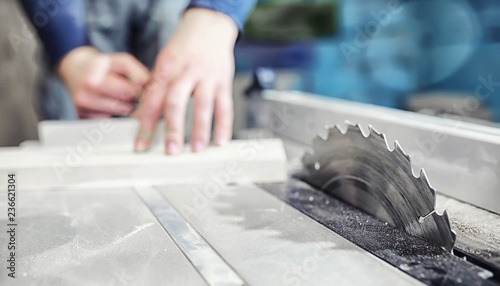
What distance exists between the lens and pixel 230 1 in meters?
1.43

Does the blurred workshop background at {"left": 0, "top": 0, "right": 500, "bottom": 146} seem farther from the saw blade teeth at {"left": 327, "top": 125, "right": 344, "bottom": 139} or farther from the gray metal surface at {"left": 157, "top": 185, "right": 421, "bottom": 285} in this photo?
the gray metal surface at {"left": 157, "top": 185, "right": 421, "bottom": 285}

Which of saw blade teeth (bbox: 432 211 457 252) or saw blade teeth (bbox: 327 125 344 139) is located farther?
saw blade teeth (bbox: 327 125 344 139)

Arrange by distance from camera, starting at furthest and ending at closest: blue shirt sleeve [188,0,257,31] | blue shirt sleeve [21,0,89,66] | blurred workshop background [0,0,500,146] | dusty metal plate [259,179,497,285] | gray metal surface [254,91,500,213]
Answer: blurred workshop background [0,0,500,146], blue shirt sleeve [21,0,89,66], blue shirt sleeve [188,0,257,31], gray metal surface [254,91,500,213], dusty metal plate [259,179,497,285]

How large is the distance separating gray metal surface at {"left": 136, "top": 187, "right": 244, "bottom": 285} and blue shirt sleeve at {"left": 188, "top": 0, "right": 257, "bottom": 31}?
0.78 meters

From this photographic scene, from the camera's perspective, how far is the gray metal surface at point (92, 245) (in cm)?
51

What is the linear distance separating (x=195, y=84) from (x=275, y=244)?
67 centimetres

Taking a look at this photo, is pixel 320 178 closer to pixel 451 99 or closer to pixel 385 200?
pixel 385 200

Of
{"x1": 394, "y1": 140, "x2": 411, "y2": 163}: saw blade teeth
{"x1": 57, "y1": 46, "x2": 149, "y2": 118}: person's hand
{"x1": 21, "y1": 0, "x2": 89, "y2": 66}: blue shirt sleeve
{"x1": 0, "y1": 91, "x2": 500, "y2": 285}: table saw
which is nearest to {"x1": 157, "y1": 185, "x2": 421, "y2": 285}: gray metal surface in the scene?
{"x1": 0, "y1": 91, "x2": 500, "y2": 285}: table saw

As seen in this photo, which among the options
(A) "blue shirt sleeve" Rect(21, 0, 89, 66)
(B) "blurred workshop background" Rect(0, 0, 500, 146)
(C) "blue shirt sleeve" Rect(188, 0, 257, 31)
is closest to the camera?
(C) "blue shirt sleeve" Rect(188, 0, 257, 31)

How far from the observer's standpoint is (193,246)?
0.59 m

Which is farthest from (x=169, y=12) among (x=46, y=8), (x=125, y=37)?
(x=46, y=8)

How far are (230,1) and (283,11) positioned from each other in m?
1.68

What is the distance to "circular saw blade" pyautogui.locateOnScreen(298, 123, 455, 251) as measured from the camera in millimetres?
586

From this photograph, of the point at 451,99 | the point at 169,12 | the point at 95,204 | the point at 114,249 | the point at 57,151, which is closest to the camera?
the point at 114,249
